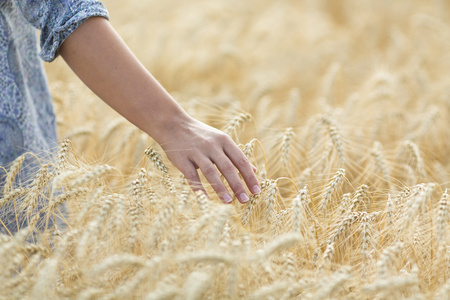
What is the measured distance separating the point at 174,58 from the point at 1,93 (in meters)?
2.21

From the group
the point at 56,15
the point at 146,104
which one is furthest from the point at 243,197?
the point at 56,15

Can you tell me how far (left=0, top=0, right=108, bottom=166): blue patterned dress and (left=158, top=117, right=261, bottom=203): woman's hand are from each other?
347 millimetres

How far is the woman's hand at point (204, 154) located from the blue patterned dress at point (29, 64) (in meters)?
0.35

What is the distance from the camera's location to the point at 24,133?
132cm

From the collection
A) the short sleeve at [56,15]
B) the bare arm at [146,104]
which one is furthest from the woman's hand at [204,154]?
the short sleeve at [56,15]

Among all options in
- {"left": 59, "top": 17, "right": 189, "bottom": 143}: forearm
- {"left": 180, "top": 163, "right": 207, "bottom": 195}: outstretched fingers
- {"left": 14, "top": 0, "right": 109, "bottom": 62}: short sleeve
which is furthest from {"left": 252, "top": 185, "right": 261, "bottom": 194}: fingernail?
{"left": 14, "top": 0, "right": 109, "bottom": 62}: short sleeve

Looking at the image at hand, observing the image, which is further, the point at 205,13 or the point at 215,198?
the point at 205,13

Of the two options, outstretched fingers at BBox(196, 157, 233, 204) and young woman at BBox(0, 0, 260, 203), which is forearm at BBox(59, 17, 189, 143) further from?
outstretched fingers at BBox(196, 157, 233, 204)

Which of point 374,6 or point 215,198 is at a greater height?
point 374,6

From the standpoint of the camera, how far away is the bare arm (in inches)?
44.8

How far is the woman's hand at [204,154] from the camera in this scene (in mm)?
1151

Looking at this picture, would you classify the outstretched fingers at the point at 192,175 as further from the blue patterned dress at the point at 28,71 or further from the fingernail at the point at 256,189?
the blue patterned dress at the point at 28,71

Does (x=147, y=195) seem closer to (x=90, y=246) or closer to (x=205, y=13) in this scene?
(x=90, y=246)

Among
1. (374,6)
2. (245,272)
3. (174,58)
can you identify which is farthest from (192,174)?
(374,6)
